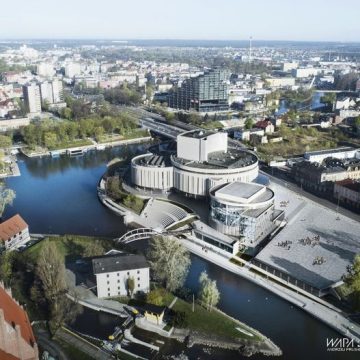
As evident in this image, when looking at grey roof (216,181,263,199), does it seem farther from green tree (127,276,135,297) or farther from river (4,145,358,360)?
green tree (127,276,135,297)

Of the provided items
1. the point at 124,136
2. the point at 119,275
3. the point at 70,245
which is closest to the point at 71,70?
the point at 124,136

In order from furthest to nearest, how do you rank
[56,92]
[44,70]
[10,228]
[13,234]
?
[44,70] < [56,92] < [10,228] < [13,234]

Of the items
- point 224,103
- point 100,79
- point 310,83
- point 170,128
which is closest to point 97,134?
point 170,128

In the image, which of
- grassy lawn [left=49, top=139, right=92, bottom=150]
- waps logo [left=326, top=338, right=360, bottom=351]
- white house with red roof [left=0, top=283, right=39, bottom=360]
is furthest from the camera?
grassy lawn [left=49, top=139, right=92, bottom=150]

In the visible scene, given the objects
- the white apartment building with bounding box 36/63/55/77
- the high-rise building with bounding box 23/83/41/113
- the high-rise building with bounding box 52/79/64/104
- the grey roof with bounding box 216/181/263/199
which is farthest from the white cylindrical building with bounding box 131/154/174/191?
the white apartment building with bounding box 36/63/55/77

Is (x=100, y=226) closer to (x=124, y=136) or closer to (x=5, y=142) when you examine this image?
(x=5, y=142)

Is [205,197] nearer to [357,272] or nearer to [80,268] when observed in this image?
[80,268]

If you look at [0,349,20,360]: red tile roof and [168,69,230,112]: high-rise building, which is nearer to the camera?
[0,349,20,360]: red tile roof

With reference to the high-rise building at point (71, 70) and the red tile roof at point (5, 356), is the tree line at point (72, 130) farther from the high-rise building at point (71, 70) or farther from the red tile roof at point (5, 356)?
the high-rise building at point (71, 70)
